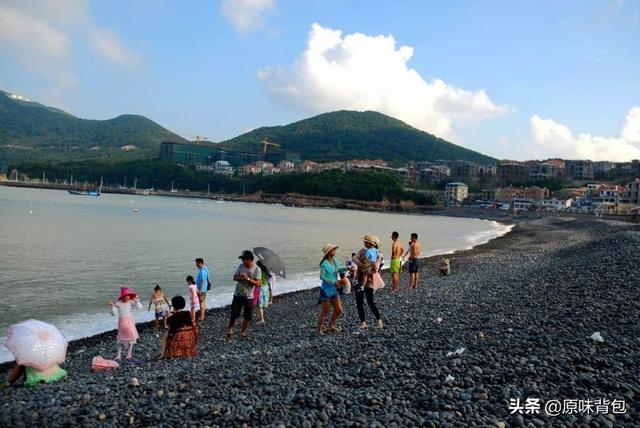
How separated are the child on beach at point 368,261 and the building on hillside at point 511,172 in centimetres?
18224

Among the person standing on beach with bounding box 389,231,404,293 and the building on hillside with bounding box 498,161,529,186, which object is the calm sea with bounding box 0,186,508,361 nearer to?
the person standing on beach with bounding box 389,231,404,293

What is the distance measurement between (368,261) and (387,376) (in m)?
3.47

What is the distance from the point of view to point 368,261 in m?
9.72

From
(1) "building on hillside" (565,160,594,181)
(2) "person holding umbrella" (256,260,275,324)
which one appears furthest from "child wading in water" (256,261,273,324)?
(1) "building on hillside" (565,160,594,181)

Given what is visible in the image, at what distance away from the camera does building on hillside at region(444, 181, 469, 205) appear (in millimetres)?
166288

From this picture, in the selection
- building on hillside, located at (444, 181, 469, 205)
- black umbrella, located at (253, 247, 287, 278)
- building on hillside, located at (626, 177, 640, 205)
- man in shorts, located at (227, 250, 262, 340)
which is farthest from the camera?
building on hillside, located at (444, 181, 469, 205)

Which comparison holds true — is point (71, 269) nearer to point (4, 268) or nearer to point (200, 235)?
point (4, 268)

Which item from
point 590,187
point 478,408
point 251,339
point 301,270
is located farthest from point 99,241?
point 590,187

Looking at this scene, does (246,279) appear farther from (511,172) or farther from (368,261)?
(511,172)

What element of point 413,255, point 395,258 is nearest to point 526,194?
point 413,255

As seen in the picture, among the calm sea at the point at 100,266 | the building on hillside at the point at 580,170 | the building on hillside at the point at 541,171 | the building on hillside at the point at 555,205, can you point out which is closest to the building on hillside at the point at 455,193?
the building on hillside at the point at 541,171

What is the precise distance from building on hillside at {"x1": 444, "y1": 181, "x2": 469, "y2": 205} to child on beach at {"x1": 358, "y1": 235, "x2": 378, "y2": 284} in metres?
159

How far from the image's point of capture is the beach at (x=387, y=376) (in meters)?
5.25

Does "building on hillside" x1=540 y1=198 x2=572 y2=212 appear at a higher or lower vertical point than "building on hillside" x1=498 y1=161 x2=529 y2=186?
lower
